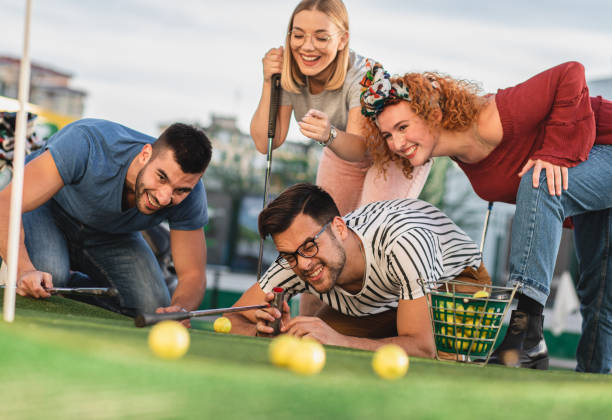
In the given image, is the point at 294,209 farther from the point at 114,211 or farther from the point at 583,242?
the point at 583,242

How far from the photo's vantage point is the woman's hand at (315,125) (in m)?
2.85

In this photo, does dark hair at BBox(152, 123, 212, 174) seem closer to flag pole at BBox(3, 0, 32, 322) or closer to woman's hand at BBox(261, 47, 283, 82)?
woman's hand at BBox(261, 47, 283, 82)

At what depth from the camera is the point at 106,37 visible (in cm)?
2220

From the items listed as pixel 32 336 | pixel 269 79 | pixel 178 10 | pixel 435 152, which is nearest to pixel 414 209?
pixel 435 152

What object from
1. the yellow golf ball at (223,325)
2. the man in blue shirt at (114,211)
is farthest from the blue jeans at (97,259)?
the yellow golf ball at (223,325)

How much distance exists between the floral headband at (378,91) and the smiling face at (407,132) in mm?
37

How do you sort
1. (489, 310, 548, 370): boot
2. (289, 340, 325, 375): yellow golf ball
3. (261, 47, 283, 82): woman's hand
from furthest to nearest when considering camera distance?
(261, 47, 283, 82): woman's hand → (489, 310, 548, 370): boot → (289, 340, 325, 375): yellow golf ball

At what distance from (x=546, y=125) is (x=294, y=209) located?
107 cm

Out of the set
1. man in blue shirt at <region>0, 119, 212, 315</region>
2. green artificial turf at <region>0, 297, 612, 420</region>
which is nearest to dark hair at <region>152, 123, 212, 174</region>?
man in blue shirt at <region>0, 119, 212, 315</region>

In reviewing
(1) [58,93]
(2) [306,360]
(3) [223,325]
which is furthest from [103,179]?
(1) [58,93]

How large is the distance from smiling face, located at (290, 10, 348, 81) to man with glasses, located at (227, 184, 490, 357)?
72cm

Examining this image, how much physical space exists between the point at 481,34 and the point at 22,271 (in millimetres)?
18140

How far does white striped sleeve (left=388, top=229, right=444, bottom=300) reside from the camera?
2434 mm

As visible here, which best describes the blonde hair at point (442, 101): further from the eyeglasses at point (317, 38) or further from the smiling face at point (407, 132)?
the eyeglasses at point (317, 38)
